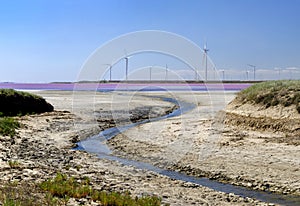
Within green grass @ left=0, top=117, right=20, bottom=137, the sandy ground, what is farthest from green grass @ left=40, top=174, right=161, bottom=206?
green grass @ left=0, top=117, right=20, bottom=137

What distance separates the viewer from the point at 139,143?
24.7 metres

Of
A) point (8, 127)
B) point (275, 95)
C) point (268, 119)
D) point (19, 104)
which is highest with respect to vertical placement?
point (275, 95)

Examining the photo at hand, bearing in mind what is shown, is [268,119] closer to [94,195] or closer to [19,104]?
[94,195]

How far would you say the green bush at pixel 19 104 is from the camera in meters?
37.0

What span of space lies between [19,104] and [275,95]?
2446cm

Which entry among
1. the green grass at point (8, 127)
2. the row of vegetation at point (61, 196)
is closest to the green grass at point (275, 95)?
the row of vegetation at point (61, 196)

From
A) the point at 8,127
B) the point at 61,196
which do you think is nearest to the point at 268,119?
the point at 8,127

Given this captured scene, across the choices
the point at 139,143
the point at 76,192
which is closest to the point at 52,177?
the point at 76,192

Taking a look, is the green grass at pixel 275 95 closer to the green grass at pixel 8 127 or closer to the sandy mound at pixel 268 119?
the sandy mound at pixel 268 119

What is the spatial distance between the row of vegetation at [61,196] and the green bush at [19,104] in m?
24.0

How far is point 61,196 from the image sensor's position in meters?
11.3

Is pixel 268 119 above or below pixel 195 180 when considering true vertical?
above

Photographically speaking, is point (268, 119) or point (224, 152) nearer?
point (224, 152)

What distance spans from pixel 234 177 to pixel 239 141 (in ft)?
22.1
